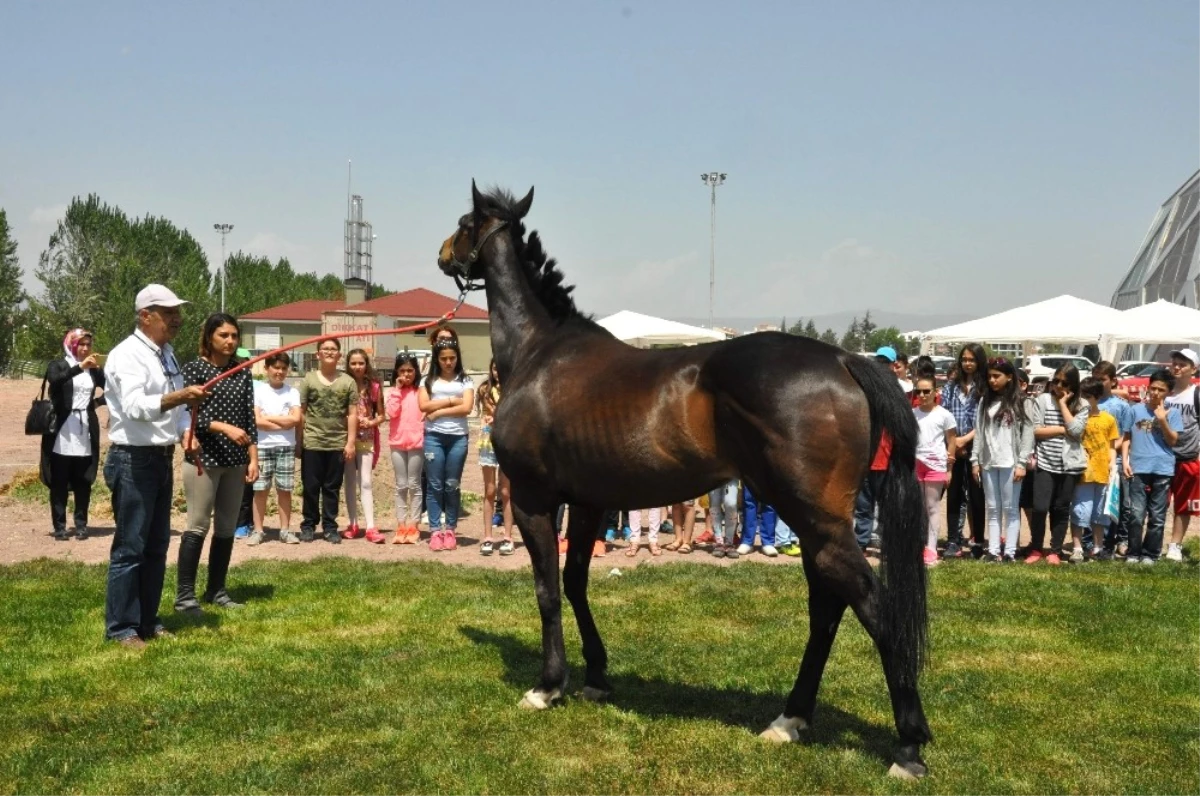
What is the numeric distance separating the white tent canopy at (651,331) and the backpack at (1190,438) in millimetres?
8584

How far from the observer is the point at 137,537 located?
6531 mm

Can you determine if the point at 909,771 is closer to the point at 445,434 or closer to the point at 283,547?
the point at 445,434

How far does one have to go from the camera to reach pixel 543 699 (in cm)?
551

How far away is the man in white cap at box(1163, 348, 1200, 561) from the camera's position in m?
10.4

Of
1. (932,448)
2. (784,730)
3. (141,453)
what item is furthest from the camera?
(932,448)

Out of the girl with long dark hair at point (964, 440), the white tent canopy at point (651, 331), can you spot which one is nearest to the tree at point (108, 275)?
the white tent canopy at point (651, 331)

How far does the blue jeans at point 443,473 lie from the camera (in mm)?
10867

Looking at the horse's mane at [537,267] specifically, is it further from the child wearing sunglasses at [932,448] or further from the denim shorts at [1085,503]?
the denim shorts at [1085,503]

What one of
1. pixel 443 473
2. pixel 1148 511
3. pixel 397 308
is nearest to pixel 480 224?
pixel 443 473

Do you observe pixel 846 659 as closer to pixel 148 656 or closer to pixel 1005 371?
pixel 148 656

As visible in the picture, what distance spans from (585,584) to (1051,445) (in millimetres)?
6587

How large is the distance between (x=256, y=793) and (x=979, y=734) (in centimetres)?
339

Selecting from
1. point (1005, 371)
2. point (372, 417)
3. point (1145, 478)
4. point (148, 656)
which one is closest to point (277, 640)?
point (148, 656)

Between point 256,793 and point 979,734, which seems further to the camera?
point 979,734
